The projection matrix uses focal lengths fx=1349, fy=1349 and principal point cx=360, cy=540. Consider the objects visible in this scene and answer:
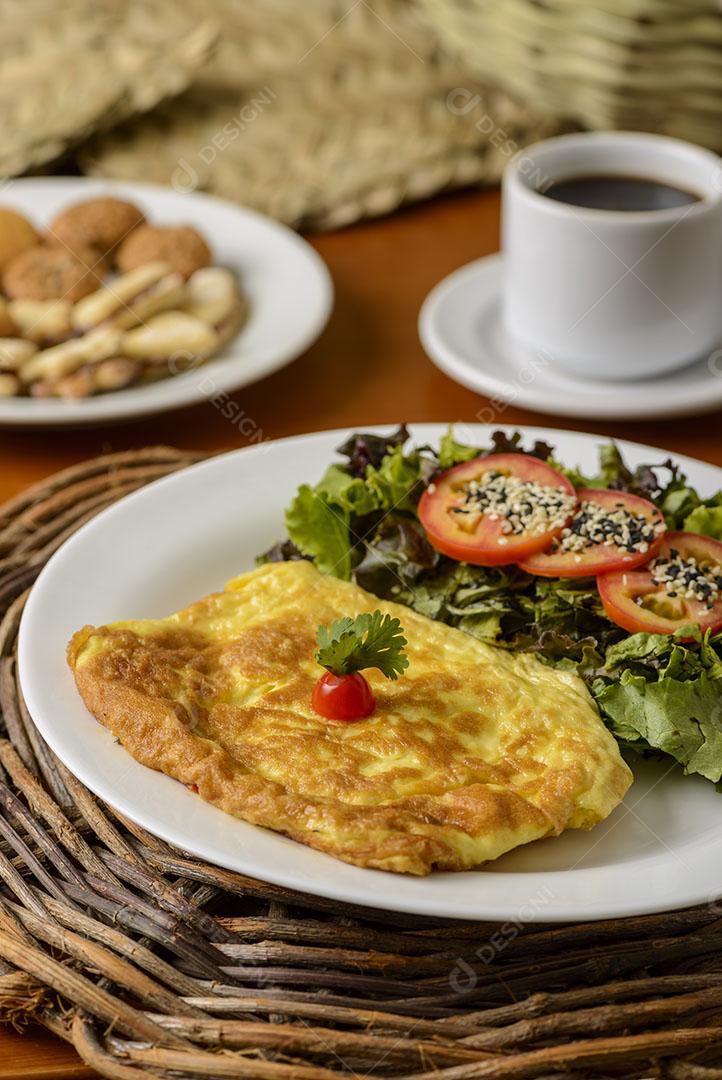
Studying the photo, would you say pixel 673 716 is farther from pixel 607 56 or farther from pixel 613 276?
pixel 607 56

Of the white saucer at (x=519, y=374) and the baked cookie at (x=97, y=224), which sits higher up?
the baked cookie at (x=97, y=224)

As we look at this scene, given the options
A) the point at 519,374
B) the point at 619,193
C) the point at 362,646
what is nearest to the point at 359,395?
the point at 519,374

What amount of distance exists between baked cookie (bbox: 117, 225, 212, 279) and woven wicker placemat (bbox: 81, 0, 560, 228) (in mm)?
698

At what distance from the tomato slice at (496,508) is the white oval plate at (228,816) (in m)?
0.38

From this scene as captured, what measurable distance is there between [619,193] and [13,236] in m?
1.94

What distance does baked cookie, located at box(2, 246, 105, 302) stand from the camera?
13.6 feet

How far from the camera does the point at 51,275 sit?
419 cm

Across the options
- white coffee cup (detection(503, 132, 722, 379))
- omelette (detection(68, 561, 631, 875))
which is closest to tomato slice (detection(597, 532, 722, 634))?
omelette (detection(68, 561, 631, 875))

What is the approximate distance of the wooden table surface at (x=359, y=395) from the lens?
383 centimetres

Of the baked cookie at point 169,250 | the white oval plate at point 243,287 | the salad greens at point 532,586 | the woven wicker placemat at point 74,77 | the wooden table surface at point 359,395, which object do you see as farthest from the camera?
the woven wicker placemat at point 74,77

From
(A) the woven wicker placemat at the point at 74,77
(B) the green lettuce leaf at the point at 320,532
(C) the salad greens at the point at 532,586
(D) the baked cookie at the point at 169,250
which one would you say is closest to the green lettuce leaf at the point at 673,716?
(C) the salad greens at the point at 532,586

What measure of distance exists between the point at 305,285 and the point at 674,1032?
2.82 metres

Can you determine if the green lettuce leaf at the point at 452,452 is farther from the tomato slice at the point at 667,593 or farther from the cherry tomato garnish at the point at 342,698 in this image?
the cherry tomato garnish at the point at 342,698

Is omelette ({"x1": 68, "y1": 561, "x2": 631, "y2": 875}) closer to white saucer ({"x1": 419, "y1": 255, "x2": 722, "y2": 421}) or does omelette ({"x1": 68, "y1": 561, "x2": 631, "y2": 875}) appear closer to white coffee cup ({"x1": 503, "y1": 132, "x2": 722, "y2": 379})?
white saucer ({"x1": 419, "y1": 255, "x2": 722, "y2": 421})
